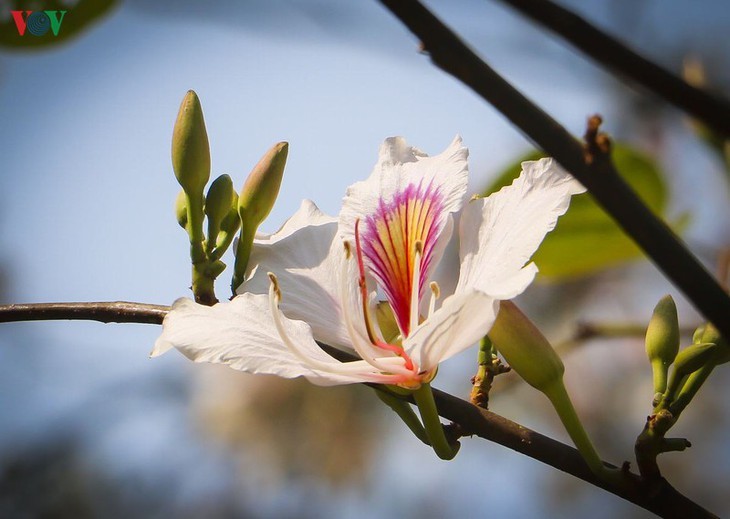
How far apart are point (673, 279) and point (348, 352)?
0.56m

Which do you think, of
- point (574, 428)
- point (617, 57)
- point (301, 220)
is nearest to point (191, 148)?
point (301, 220)

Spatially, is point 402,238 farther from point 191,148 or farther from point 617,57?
point 617,57

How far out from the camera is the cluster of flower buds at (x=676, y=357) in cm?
85

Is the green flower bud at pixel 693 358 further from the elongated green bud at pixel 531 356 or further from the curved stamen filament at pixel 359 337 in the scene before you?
the curved stamen filament at pixel 359 337

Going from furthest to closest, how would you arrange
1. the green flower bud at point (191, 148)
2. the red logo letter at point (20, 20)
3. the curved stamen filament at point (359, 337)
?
the red logo letter at point (20, 20)
the green flower bud at point (191, 148)
the curved stamen filament at point (359, 337)

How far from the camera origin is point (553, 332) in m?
3.30

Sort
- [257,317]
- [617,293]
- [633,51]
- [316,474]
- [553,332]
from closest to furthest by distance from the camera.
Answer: [633,51], [257,317], [553,332], [617,293], [316,474]

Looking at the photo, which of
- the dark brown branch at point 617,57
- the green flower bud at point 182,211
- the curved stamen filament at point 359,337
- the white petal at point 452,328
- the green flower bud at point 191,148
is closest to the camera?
the dark brown branch at point 617,57

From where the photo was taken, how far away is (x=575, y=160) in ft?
1.52

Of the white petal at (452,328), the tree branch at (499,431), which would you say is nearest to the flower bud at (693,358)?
the tree branch at (499,431)

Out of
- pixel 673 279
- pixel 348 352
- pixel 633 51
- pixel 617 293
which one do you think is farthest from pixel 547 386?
pixel 617 293

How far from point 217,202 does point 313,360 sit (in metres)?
0.27

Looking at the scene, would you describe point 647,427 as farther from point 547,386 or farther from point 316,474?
point 316,474

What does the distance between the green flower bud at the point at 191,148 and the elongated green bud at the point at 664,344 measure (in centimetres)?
52
